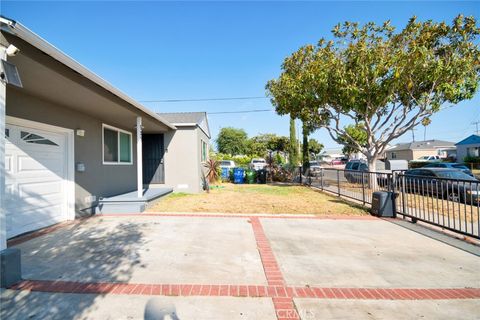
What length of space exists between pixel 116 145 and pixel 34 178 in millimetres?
3435

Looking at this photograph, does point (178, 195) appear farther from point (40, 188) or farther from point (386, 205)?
point (386, 205)

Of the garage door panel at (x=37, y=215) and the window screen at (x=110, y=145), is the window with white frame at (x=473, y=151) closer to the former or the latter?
the window screen at (x=110, y=145)

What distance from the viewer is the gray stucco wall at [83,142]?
15.3 feet

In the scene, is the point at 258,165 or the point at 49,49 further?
the point at 258,165

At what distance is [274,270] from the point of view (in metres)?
3.28

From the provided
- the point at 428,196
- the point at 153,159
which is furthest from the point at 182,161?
the point at 428,196

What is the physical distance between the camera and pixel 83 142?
641cm

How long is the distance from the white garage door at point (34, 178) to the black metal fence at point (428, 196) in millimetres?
8322

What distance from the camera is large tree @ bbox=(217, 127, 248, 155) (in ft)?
154

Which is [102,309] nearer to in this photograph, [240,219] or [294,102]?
[240,219]

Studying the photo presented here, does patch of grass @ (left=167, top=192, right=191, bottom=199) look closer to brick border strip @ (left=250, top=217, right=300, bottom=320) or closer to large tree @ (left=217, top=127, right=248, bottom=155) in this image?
brick border strip @ (left=250, top=217, right=300, bottom=320)

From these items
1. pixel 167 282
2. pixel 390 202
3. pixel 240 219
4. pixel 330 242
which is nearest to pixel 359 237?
pixel 330 242

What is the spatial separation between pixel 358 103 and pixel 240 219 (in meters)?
7.39

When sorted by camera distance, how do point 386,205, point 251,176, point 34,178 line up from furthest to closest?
point 251,176
point 386,205
point 34,178
